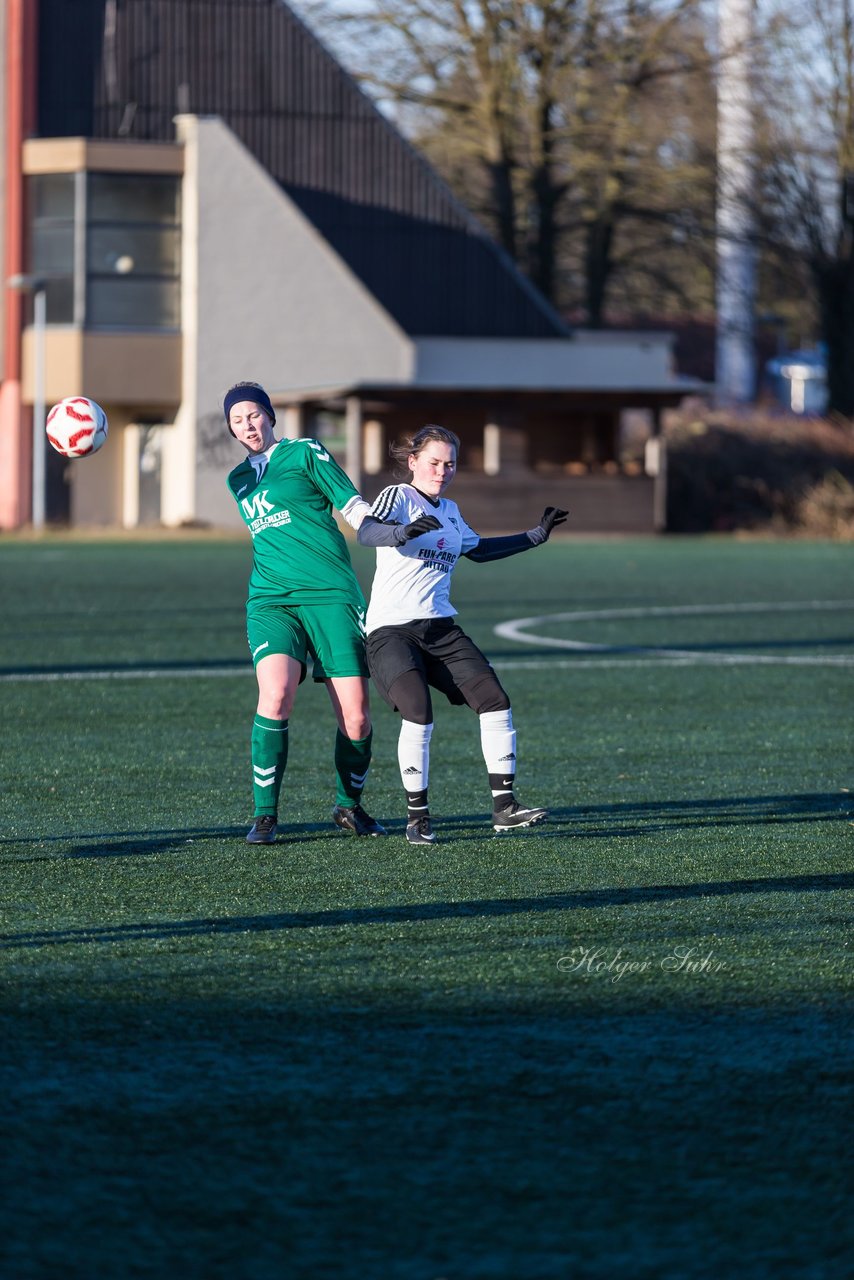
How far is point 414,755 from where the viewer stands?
7203 millimetres

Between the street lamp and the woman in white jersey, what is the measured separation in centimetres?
3143

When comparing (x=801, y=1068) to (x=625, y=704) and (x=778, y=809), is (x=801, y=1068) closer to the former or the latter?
(x=778, y=809)

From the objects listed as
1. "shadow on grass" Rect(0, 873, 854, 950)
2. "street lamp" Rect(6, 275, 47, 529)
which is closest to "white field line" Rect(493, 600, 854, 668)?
"shadow on grass" Rect(0, 873, 854, 950)

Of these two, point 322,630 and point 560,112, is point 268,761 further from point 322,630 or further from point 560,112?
point 560,112

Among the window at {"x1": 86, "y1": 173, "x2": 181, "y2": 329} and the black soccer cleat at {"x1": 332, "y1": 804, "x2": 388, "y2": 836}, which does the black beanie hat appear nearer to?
the black soccer cleat at {"x1": 332, "y1": 804, "x2": 388, "y2": 836}

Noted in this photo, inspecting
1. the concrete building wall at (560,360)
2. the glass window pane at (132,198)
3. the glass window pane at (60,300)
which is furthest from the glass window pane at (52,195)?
the concrete building wall at (560,360)

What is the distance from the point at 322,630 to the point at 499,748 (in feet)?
2.57

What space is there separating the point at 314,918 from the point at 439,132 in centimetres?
4345

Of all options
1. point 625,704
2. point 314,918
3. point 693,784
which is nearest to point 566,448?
point 625,704

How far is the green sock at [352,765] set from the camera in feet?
24.1

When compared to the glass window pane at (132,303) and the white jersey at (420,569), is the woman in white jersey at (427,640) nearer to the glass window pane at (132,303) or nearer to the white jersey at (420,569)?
the white jersey at (420,569)

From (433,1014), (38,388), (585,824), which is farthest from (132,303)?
(433,1014)

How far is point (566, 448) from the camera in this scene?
42.4 m

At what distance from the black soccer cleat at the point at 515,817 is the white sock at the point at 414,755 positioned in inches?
13.0
